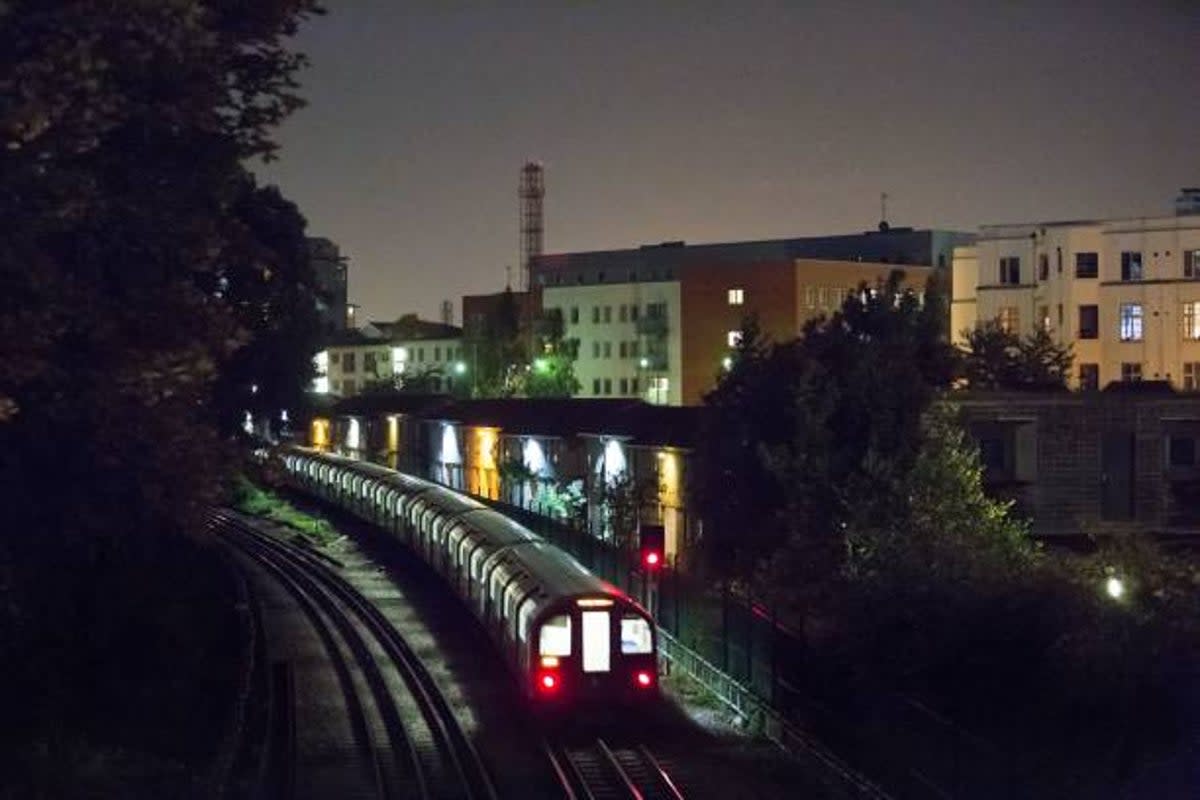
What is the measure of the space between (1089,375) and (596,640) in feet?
137

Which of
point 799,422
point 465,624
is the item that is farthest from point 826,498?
point 465,624

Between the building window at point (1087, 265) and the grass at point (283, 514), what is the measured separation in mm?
28970

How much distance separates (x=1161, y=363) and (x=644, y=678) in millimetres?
41633

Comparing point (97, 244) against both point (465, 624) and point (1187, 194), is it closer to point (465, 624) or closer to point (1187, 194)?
point (465, 624)

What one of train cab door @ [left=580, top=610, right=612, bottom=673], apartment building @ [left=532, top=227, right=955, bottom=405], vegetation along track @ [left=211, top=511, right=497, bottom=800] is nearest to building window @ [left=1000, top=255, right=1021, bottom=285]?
apartment building @ [left=532, top=227, right=955, bottom=405]

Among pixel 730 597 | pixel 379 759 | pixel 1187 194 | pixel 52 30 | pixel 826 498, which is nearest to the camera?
pixel 52 30

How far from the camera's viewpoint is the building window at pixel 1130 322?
5866 cm

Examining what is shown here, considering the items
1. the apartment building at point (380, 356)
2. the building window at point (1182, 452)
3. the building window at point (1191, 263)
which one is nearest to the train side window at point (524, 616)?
the building window at point (1182, 452)

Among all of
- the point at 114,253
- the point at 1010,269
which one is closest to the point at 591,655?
the point at 114,253

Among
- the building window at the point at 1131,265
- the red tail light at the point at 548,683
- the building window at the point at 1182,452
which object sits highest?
the building window at the point at 1131,265

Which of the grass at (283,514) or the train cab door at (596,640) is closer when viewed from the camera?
the train cab door at (596,640)

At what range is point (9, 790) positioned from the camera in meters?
16.3

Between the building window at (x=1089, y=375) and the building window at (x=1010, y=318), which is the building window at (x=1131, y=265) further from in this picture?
the building window at (x=1010, y=318)

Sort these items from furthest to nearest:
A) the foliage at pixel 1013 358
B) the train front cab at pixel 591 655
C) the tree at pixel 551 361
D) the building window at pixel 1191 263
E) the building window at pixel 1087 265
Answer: the tree at pixel 551 361, the building window at pixel 1087 265, the building window at pixel 1191 263, the foliage at pixel 1013 358, the train front cab at pixel 591 655
